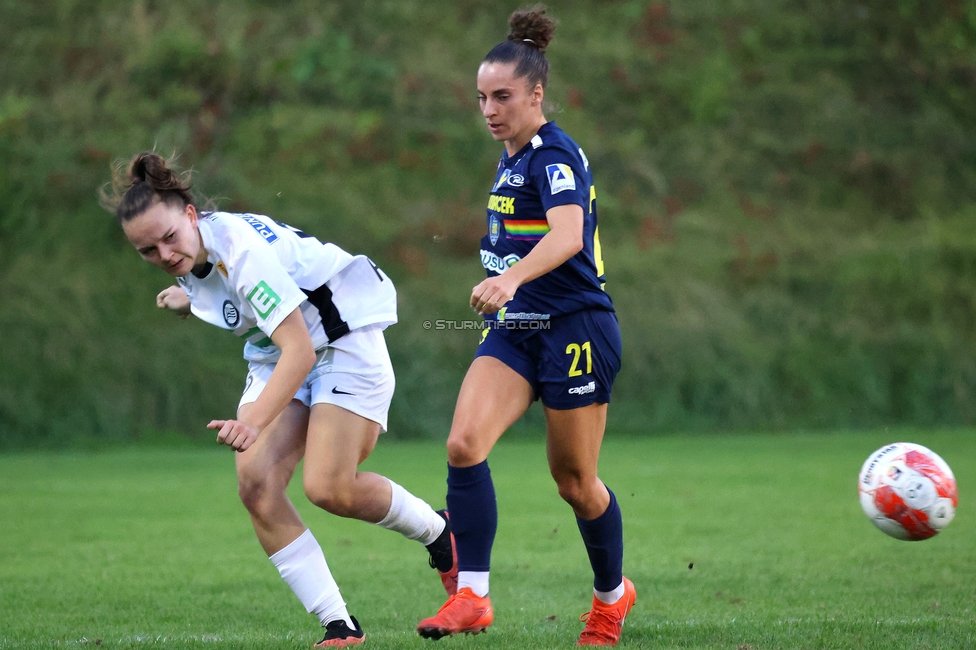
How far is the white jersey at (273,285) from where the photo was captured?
3.59 m

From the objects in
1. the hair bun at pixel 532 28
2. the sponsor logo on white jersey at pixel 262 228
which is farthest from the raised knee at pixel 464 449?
the hair bun at pixel 532 28

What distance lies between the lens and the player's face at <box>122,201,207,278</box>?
11.7 feet

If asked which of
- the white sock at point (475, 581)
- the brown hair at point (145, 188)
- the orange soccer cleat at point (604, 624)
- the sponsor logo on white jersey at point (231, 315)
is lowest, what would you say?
the orange soccer cleat at point (604, 624)

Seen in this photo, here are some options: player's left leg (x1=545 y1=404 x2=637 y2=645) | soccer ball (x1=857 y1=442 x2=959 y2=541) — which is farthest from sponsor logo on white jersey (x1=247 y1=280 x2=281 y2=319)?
soccer ball (x1=857 y1=442 x2=959 y2=541)

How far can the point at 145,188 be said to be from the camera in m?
3.60

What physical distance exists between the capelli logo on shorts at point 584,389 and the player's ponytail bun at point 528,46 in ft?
3.35

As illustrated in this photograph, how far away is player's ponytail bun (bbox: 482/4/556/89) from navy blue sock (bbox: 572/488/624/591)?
4.71 ft

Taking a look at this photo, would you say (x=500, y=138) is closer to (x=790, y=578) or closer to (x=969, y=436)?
(x=790, y=578)

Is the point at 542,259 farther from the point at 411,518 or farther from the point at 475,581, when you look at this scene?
the point at 411,518

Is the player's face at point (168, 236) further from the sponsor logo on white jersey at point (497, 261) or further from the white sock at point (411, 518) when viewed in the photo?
the white sock at point (411, 518)

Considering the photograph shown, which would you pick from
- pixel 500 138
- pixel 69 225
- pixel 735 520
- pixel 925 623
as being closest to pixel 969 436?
pixel 735 520

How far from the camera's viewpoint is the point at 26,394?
12992mm

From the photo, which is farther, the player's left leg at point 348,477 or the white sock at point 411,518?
the white sock at point 411,518

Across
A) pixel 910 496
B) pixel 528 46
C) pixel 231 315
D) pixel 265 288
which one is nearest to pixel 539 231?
pixel 528 46
